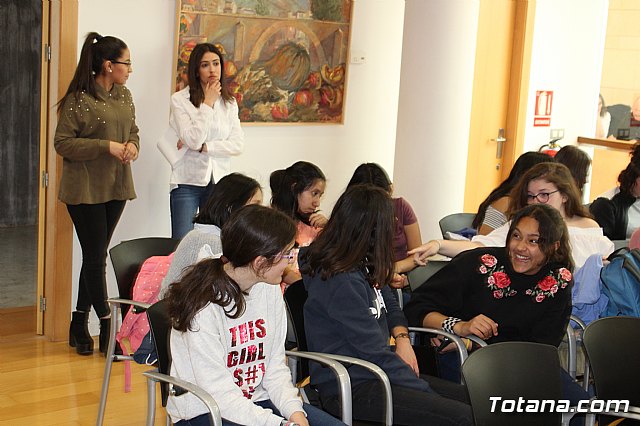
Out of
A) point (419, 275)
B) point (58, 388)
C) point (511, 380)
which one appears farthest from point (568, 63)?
point (511, 380)

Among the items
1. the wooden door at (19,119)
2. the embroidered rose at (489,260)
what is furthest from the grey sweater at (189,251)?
the wooden door at (19,119)

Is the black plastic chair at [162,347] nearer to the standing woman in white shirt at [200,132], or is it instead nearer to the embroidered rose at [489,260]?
the embroidered rose at [489,260]

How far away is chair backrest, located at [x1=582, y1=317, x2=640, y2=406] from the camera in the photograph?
306 cm

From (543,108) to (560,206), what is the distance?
11.6 feet

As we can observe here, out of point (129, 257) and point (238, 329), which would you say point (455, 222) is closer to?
point (129, 257)

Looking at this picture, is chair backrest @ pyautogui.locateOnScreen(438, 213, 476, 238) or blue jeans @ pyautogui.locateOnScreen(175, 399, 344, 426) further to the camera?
chair backrest @ pyautogui.locateOnScreen(438, 213, 476, 238)

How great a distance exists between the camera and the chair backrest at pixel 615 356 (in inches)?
Result: 120

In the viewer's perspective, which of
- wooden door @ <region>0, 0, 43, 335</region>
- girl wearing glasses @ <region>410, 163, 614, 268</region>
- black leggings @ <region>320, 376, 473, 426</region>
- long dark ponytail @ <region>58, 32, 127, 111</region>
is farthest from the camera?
wooden door @ <region>0, 0, 43, 335</region>

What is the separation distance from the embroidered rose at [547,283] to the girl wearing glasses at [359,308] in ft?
1.92

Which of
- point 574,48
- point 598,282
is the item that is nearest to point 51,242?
point 598,282

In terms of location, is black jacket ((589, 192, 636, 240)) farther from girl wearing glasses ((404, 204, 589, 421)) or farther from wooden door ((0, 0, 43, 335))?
wooden door ((0, 0, 43, 335))

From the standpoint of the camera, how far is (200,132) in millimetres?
5289

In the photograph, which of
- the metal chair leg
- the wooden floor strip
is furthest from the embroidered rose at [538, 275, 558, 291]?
the wooden floor strip

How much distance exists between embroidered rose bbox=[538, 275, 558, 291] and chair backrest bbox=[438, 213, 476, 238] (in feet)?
4.89
